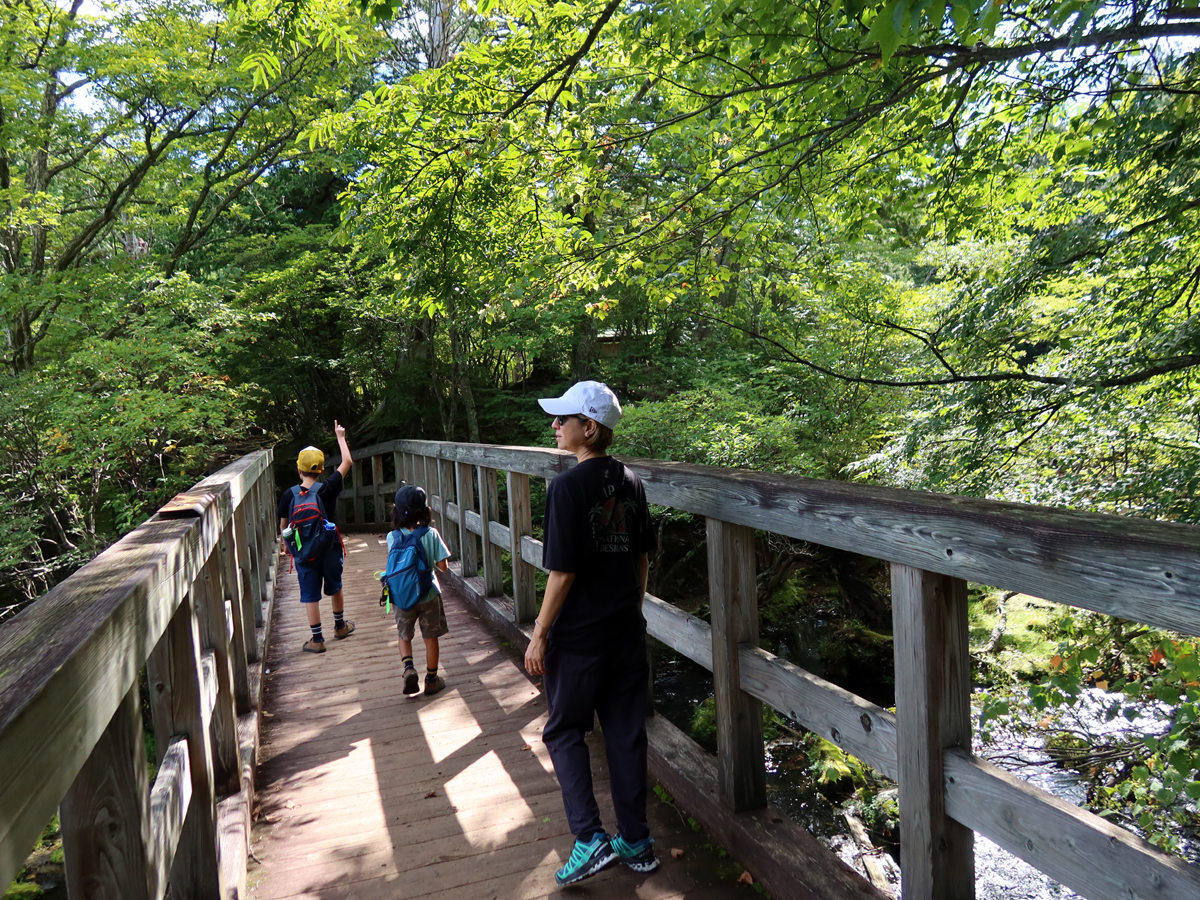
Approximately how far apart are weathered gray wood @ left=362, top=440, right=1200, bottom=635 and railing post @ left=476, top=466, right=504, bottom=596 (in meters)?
3.42

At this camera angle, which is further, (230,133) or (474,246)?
(230,133)

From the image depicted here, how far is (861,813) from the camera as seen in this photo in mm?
5051

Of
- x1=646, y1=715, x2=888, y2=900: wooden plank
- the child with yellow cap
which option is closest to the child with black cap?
the child with yellow cap

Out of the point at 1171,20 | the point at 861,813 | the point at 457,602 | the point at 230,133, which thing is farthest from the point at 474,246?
the point at 230,133

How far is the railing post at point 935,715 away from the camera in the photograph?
1.80m

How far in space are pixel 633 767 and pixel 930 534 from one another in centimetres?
143

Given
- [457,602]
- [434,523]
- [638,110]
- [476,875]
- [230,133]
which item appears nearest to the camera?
[476,875]

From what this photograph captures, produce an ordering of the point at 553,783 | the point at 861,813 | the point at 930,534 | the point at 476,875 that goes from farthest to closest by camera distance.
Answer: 1. the point at 861,813
2. the point at 553,783
3. the point at 476,875
4. the point at 930,534

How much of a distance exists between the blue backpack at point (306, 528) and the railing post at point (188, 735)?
137 inches

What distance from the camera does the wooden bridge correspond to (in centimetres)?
131

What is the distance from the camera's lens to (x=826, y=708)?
2.20 m

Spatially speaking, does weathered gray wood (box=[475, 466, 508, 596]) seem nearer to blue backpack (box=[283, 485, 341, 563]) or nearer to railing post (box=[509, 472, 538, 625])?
railing post (box=[509, 472, 538, 625])

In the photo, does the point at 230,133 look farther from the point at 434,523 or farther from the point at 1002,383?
the point at 1002,383

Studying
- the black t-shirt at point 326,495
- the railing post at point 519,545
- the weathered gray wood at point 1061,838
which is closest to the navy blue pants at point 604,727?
the weathered gray wood at point 1061,838
